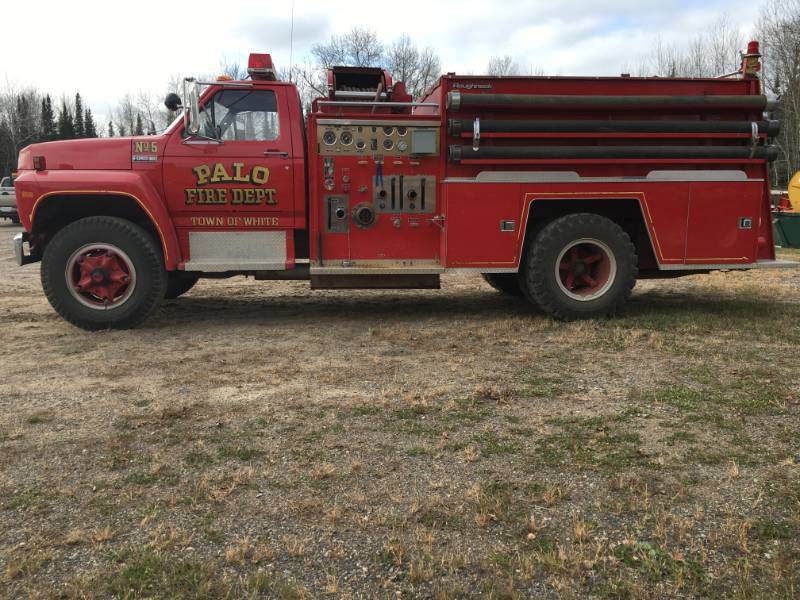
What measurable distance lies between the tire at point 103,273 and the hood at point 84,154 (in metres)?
0.55

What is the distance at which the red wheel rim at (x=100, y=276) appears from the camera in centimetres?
628

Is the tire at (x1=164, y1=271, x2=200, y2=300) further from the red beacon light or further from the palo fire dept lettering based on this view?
the red beacon light

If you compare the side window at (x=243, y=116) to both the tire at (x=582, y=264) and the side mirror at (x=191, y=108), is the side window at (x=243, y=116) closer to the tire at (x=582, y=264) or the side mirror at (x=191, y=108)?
the side mirror at (x=191, y=108)

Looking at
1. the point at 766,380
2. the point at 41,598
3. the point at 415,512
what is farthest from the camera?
the point at 766,380

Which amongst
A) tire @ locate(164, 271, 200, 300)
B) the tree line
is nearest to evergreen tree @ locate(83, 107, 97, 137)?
the tree line

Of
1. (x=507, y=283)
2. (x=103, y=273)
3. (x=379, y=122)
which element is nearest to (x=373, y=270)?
(x=379, y=122)

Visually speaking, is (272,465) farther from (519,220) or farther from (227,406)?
(519,220)

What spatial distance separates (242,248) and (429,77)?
4139 centimetres

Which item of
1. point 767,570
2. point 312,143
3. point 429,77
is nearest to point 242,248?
point 312,143

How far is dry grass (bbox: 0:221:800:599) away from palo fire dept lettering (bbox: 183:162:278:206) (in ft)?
4.68

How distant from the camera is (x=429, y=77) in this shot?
44.7 metres

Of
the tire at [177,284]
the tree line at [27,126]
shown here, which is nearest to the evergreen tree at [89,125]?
the tree line at [27,126]

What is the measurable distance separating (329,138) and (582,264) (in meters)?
3.04

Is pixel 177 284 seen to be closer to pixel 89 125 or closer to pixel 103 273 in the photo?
pixel 103 273
